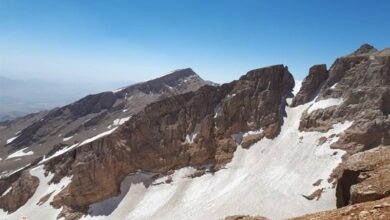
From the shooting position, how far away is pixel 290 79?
111250 millimetres

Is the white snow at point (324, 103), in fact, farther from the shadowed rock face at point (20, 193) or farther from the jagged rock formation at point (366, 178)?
the jagged rock formation at point (366, 178)

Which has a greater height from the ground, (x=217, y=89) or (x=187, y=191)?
(x=217, y=89)

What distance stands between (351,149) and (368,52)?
45.2 meters

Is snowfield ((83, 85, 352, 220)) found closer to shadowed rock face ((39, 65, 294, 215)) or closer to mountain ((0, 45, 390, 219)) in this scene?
mountain ((0, 45, 390, 219))

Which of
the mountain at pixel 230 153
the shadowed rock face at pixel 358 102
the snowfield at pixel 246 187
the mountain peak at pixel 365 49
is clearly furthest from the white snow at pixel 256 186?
the mountain peak at pixel 365 49

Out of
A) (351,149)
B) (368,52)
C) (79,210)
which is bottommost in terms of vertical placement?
(79,210)

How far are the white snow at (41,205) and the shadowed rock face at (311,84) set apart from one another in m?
58.5

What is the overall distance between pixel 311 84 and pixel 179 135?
3447 centimetres

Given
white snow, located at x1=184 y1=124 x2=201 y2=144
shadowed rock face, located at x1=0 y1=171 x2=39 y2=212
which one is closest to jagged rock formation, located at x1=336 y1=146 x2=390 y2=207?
white snow, located at x1=184 y1=124 x2=201 y2=144

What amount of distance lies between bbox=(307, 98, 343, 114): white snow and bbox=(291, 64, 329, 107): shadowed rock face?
15.9 ft

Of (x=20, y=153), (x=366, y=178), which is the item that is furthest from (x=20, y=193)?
(x=366, y=178)

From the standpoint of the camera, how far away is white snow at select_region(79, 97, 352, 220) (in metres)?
75.4

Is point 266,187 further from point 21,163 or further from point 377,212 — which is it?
point 21,163

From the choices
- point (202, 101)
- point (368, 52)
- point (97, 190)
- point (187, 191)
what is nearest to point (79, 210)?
point (97, 190)
